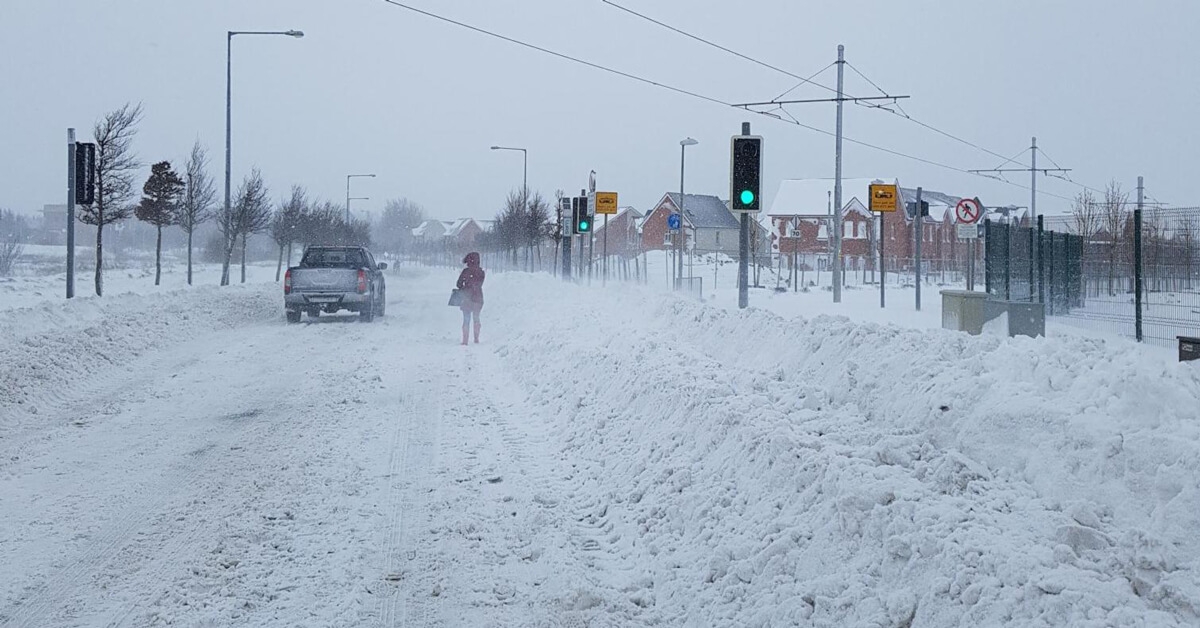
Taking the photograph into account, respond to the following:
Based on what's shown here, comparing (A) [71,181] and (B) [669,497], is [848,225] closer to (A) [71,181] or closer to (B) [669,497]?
(A) [71,181]

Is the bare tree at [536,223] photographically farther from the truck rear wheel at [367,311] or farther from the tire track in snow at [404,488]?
the tire track in snow at [404,488]

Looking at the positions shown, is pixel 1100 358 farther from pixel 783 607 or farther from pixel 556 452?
pixel 556 452

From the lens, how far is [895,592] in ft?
14.7

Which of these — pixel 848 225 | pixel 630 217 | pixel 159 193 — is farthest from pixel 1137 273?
pixel 630 217

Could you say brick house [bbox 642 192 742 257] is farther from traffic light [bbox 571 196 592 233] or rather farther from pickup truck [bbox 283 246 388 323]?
pickup truck [bbox 283 246 388 323]

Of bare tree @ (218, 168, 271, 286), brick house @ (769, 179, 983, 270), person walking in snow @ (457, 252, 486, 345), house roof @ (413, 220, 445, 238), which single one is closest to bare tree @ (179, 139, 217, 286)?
bare tree @ (218, 168, 271, 286)

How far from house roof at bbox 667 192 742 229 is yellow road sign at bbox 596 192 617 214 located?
59285 millimetres

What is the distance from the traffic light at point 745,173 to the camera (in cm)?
1460

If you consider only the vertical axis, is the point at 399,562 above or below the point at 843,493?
below

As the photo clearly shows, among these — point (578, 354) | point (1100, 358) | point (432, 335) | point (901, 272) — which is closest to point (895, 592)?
point (1100, 358)

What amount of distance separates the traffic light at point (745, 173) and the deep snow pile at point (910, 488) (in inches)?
221

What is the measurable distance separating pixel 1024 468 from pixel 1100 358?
1.54 meters

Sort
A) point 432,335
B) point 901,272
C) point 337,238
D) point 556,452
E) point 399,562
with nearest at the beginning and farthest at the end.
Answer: point 399,562
point 556,452
point 432,335
point 901,272
point 337,238

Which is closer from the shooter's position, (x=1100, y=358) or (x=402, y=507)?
(x=1100, y=358)
